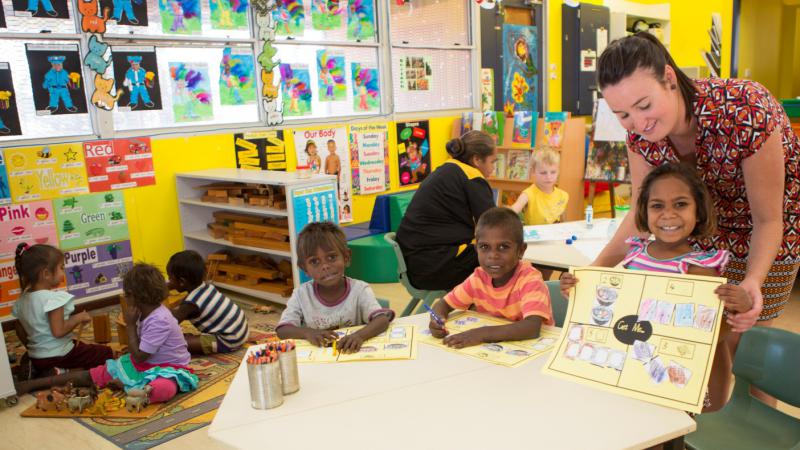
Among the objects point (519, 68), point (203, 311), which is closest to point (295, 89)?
point (203, 311)

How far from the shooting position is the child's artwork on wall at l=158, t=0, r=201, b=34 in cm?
546

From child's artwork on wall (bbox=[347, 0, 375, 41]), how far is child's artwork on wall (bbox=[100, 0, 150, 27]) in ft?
7.29

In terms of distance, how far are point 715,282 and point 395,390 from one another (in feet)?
2.88

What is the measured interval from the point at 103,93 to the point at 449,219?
318cm

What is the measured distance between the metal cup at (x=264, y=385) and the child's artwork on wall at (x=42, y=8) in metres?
4.33

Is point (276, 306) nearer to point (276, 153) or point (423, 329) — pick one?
point (276, 153)

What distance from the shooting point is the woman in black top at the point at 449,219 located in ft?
12.0

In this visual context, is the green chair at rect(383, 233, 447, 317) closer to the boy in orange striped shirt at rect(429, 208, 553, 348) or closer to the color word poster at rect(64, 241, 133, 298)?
the boy in orange striped shirt at rect(429, 208, 553, 348)

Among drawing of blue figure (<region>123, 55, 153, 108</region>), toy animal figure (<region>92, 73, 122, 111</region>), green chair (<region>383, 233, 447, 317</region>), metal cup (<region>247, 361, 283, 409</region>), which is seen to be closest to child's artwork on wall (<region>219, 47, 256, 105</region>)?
drawing of blue figure (<region>123, 55, 153, 108</region>)

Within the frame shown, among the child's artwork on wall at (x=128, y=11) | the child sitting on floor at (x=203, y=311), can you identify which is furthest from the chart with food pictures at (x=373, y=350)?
the child's artwork on wall at (x=128, y=11)

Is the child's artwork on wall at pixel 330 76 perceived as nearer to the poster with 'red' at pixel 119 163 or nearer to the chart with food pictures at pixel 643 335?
the poster with 'red' at pixel 119 163

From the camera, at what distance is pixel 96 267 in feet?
17.1

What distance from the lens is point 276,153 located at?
617 centimetres

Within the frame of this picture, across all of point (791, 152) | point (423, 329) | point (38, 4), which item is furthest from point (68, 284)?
point (791, 152)
